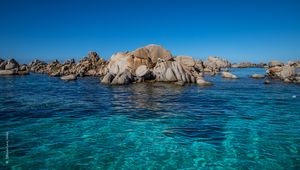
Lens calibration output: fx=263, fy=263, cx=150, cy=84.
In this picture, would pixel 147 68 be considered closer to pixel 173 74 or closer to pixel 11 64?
pixel 173 74

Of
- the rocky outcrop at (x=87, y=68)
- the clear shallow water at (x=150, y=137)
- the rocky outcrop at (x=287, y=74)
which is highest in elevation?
the rocky outcrop at (x=87, y=68)

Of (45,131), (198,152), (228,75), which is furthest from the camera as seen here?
(228,75)

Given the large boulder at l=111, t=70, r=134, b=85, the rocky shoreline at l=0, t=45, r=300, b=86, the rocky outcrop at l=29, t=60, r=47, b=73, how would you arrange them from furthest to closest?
the rocky outcrop at l=29, t=60, r=47, b=73
the rocky shoreline at l=0, t=45, r=300, b=86
the large boulder at l=111, t=70, r=134, b=85

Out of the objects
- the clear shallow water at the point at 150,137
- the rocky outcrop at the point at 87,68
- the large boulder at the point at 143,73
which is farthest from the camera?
the rocky outcrop at the point at 87,68

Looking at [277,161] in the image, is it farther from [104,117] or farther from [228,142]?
[104,117]

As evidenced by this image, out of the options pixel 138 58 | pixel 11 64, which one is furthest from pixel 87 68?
pixel 11 64

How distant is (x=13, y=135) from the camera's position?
15883 mm

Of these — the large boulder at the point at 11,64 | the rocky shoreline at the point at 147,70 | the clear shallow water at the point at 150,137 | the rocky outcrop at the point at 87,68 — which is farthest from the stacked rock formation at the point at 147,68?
the large boulder at the point at 11,64

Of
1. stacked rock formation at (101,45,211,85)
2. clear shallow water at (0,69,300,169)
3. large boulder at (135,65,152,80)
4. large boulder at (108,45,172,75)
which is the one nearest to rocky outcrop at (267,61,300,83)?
stacked rock formation at (101,45,211,85)

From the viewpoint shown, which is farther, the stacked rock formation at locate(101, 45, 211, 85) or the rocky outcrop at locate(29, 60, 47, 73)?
the rocky outcrop at locate(29, 60, 47, 73)

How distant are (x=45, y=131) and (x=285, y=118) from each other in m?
18.0

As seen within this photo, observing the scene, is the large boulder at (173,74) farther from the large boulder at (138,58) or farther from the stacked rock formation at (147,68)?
the large boulder at (138,58)

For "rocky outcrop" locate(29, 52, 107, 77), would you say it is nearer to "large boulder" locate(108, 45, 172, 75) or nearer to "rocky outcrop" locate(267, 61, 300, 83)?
"large boulder" locate(108, 45, 172, 75)

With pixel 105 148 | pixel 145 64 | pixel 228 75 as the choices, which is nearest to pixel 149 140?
pixel 105 148
